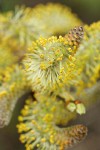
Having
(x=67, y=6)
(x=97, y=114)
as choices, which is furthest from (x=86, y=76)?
(x=67, y=6)

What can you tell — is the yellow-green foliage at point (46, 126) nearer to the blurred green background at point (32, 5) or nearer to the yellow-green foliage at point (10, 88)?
the yellow-green foliage at point (10, 88)

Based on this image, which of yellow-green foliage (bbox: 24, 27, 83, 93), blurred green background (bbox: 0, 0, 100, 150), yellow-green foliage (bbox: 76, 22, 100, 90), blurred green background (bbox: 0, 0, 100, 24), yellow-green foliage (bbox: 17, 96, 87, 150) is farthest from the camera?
blurred green background (bbox: 0, 0, 100, 24)

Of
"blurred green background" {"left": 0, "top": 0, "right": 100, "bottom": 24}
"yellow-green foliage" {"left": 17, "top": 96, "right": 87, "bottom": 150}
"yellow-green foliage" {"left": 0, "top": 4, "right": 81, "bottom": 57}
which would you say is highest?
"blurred green background" {"left": 0, "top": 0, "right": 100, "bottom": 24}

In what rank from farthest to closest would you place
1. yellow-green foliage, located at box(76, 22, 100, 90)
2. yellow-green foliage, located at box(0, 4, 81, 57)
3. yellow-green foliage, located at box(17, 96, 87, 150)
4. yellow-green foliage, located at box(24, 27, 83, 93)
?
yellow-green foliage, located at box(0, 4, 81, 57), yellow-green foliage, located at box(76, 22, 100, 90), yellow-green foliage, located at box(17, 96, 87, 150), yellow-green foliage, located at box(24, 27, 83, 93)

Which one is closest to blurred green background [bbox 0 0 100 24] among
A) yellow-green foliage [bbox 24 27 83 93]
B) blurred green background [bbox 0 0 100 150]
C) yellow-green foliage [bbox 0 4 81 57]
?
blurred green background [bbox 0 0 100 150]

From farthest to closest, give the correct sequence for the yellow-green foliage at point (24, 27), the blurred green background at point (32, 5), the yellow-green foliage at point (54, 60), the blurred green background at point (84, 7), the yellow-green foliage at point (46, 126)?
the blurred green background at point (84, 7) < the blurred green background at point (32, 5) < the yellow-green foliage at point (24, 27) < the yellow-green foliage at point (46, 126) < the yellow-green foliage at point (54, 60)

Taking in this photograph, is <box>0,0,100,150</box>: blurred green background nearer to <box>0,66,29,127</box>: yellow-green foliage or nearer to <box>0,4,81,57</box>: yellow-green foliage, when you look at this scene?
<box>0,4,81,57</box>: yellow-green foliage

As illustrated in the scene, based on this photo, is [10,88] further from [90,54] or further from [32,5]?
[32,5]

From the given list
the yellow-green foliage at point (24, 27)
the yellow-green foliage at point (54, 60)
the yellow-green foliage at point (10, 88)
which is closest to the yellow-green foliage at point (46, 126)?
the yellow-green foliage at point (10, 88)

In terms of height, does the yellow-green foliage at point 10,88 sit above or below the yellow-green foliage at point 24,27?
below

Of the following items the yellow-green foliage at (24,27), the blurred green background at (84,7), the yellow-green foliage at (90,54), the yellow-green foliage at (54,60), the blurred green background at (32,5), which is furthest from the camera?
the blurred green background at (84,7)

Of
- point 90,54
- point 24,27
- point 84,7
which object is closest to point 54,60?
point 90,54
